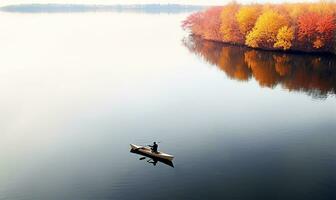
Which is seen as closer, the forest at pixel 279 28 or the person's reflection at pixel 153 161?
the person's reflection at pixel 153 161

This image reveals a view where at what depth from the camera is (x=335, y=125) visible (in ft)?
170

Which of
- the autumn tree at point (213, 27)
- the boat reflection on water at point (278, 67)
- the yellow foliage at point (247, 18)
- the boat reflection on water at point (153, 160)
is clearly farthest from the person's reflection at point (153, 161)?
the autumn tree at point (213, 27)

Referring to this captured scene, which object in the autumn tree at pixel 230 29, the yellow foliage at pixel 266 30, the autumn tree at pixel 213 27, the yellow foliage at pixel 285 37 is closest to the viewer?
the yellow foliage at pixel 285 37

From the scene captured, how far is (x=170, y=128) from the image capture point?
51.1 m

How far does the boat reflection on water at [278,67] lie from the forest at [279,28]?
10.9 ft

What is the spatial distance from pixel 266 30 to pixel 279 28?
3.76 meters

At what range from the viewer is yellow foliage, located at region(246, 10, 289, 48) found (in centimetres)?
11171

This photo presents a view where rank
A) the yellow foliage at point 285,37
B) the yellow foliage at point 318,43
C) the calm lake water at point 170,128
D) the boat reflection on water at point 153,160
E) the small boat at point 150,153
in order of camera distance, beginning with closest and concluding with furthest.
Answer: the calm lake water at point 170,128 < the small boat at point 150,153 < the boat reflection on water at point 153,160 < the yellow foliage at point 318,43 < the yellow foliage at point 285,37

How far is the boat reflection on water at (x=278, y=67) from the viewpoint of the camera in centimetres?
7450

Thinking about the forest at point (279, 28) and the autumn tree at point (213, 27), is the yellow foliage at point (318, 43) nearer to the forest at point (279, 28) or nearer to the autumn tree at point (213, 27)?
the forest at point (279, 28)

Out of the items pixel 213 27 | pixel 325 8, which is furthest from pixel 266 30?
pixel 213 27

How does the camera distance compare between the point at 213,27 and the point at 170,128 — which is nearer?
the point at 170,128

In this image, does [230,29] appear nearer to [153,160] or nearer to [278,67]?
[278,67]

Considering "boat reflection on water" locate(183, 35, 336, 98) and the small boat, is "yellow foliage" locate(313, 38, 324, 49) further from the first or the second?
the small boat
